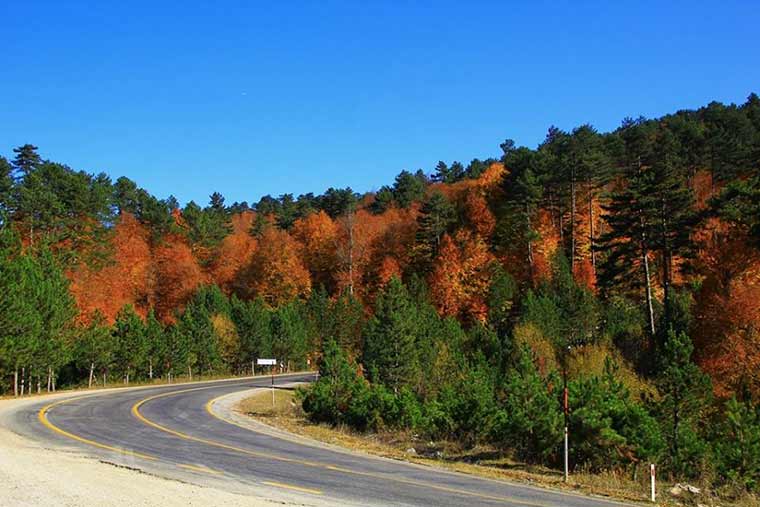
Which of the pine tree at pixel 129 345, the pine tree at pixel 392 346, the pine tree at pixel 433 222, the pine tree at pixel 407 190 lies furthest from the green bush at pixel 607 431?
the pine tree at pixel 407 190

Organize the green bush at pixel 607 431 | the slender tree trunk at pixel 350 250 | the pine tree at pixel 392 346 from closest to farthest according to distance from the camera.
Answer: the green bush at pixel 607 431 < the pine tree at pixel 392 346 < the slender tree trunk at pixel 350 250

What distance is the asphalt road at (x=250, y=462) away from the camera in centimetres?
1370

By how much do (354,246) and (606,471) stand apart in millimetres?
69062

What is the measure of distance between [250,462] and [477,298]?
55.0 meters

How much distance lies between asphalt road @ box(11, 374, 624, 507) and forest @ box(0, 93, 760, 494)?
4.54 metres

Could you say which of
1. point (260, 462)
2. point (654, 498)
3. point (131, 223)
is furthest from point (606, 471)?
point (131, 223)

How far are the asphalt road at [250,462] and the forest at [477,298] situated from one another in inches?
179

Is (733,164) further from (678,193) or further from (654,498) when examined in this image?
(654,498)

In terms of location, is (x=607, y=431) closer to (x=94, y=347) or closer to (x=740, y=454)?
(x=740, y=454)

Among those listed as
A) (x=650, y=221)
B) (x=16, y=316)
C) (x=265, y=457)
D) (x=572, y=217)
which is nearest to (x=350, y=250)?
(x=572, y=217)

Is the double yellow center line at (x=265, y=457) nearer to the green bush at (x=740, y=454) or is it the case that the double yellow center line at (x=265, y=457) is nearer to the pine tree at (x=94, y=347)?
the green bush at (x=740, y=454)

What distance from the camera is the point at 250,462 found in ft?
56.5

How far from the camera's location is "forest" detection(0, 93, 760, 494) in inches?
829

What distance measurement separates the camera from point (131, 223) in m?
86.2
